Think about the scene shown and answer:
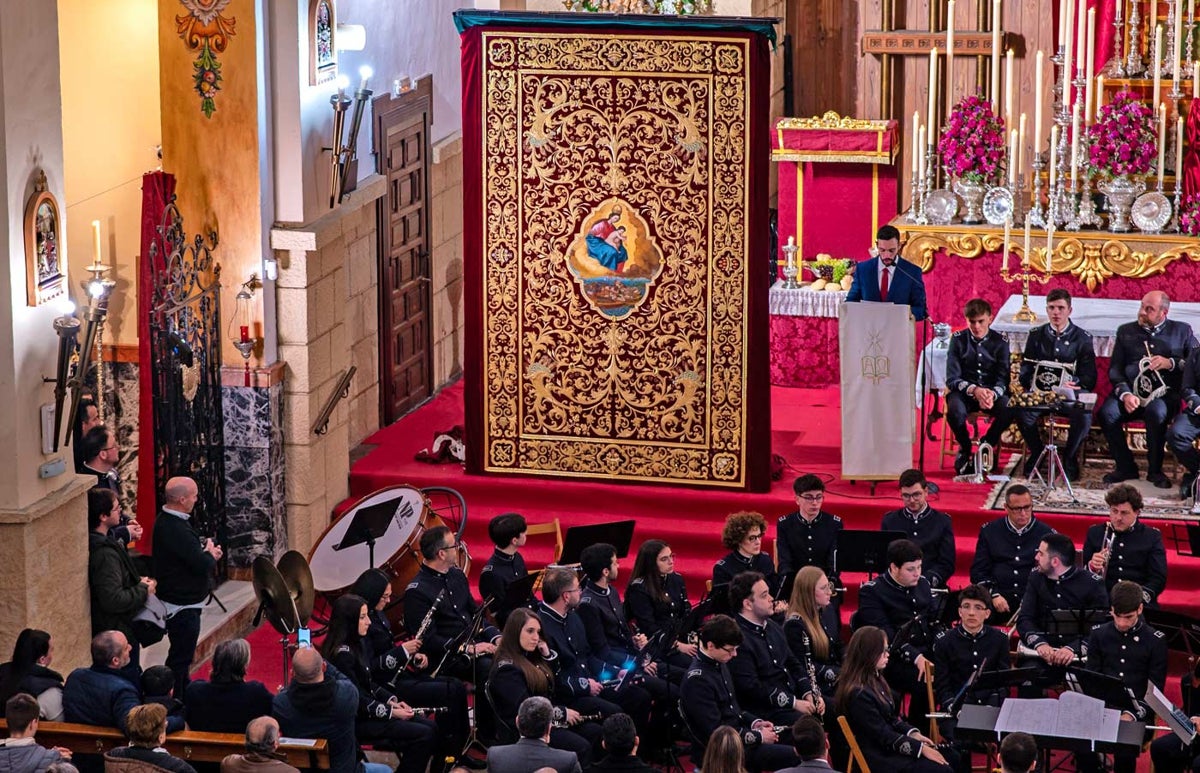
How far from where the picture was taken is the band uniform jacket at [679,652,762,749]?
10.7 metres

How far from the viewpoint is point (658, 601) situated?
12250 millimetres

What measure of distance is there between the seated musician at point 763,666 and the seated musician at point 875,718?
488mm

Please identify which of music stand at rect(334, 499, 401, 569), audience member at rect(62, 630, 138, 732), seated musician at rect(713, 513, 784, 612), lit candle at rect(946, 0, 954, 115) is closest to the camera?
audience member at rect(62, 630, 138, 732)

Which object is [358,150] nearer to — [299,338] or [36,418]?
[299,338]

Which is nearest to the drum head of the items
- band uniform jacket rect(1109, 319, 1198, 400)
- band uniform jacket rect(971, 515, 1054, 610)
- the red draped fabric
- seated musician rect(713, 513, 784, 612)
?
the red draped fabric

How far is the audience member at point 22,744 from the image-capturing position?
31.2ft

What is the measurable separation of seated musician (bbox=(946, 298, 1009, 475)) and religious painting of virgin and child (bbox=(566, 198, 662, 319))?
7.03ft

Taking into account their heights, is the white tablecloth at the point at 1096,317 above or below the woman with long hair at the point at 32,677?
above

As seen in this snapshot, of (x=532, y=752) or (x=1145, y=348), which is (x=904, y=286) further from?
(x=532, y=752)

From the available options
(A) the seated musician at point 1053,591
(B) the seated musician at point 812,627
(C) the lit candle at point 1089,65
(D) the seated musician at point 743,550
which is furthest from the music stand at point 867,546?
(C) the lit candle at point 1089,65

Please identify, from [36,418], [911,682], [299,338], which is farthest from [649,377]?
[36,418]

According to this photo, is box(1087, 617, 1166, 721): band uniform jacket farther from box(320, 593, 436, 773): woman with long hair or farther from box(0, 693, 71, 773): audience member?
box(0, 693, 71, 773): audience member

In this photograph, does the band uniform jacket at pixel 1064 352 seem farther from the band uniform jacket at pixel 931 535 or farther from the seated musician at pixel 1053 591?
the seated musician at pixel 1053 591

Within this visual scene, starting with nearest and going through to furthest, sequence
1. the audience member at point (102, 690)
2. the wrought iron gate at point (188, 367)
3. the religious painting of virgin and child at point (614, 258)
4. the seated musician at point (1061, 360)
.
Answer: the audience member at point (102, 690) → the wrought iron gate at point (188, 367) → the seated musician at point (1061, 360) → the religious painting of virgin and child at point (614, 258)
